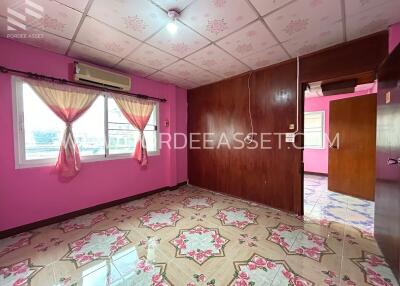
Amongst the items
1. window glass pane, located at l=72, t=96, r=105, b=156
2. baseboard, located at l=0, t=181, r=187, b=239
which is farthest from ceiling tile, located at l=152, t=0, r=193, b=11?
baseboard, located at l=0, t=181, r=187, b=239

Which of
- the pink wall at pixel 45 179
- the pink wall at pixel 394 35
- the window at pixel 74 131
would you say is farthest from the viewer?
the window at pixel 74 131

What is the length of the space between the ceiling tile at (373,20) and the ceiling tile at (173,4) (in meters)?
1.58

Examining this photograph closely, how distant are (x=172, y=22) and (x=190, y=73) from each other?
56.3 inches

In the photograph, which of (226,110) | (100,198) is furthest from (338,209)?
(100,198)

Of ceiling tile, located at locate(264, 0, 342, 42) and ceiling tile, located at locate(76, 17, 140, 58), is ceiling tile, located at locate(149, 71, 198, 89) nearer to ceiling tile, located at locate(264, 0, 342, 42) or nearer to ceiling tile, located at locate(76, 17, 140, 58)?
ceiling tile, located at locate(76, 17, 140, 58)

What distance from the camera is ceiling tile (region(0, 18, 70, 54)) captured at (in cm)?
190

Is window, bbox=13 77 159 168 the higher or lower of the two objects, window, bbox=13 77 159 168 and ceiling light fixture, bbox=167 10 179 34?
the lower

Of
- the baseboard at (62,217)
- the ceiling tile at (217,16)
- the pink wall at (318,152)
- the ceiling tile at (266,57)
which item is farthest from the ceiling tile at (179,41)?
the pink wall at (318,152)

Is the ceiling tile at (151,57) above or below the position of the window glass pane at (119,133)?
above

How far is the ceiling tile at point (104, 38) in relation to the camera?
1.82 meters

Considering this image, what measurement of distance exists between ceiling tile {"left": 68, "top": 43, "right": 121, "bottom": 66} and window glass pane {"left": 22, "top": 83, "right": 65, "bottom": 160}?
725 mm

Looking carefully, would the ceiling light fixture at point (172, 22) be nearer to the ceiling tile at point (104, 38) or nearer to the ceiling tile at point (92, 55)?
the ceiling tile at point (104, 38)

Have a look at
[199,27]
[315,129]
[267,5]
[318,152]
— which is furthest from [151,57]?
[318,152]

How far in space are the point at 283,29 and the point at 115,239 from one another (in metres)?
3.03
